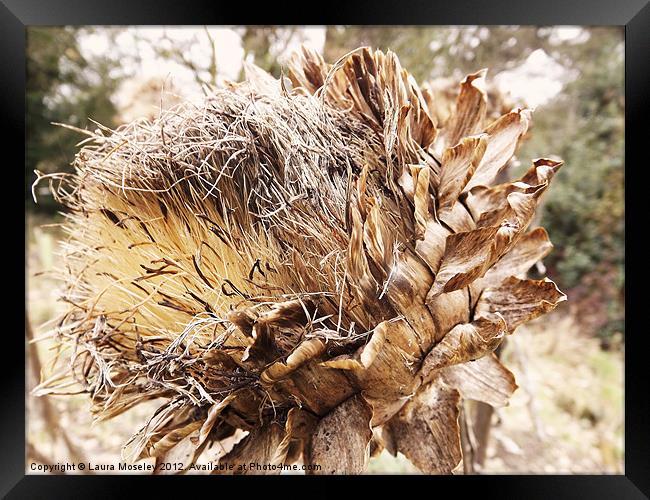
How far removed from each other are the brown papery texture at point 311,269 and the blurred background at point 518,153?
5.5 inches

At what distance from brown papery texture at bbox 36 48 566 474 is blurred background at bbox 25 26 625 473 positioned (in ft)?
0.46

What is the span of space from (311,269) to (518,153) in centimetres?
61

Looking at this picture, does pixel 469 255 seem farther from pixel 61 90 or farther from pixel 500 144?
pixel 61 90

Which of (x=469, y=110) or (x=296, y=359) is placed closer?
(x=296, y=359)

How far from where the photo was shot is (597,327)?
2.26m

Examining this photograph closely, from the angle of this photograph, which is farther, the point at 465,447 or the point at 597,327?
the point at 597,327

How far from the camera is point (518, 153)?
2.92ft

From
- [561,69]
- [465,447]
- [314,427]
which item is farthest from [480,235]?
[561,69]

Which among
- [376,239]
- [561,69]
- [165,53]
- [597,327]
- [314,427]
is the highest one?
[561,69]

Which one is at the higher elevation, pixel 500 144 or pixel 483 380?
pixel 500 144

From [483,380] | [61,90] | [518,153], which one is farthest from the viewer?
[61,90]

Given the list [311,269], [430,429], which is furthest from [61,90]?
[430,429]

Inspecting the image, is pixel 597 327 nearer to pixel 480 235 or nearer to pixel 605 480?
pixel 605 480
